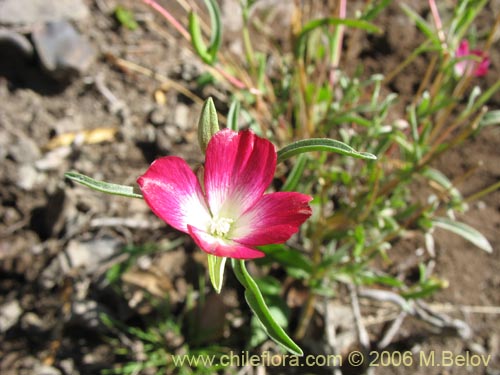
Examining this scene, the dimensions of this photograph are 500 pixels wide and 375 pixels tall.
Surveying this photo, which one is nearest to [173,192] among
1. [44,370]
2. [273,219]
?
[273,219]

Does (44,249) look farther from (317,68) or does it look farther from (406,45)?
(406,45)

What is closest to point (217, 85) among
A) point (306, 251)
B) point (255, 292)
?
point (306, 251)

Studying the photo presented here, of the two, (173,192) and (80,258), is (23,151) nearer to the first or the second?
(80,258)

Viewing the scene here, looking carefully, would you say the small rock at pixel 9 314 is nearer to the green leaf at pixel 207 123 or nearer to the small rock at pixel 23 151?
the small rock at pixel 23 151

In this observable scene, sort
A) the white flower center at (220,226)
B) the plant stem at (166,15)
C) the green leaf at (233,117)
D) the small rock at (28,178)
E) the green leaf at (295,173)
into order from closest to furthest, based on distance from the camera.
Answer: the white flower center at (220,226)
the green leaf at (233,117)
the green leaf at (295,173)
the plant stem at (166,15)
the small rock at (28,178)

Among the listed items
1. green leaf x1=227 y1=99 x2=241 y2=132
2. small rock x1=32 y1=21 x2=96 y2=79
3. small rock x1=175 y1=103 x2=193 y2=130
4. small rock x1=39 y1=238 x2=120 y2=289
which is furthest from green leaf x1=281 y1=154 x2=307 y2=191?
small rock x1=32 y1=21 x2=96 y2=79

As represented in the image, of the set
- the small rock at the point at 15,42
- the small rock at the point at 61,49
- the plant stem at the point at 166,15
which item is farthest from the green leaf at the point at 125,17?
the plant stem at the point at 166,15
